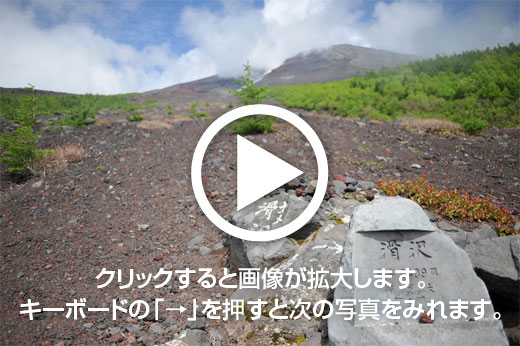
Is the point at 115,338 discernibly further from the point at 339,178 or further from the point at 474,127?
the point at 474,127

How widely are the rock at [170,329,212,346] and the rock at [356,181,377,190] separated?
17.6 feet

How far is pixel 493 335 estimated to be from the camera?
3576 mm

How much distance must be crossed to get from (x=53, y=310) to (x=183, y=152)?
708cm

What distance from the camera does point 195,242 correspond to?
7.16 metres

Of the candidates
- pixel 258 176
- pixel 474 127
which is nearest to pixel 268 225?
pixel 258 176

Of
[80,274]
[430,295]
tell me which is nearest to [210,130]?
[80,274]

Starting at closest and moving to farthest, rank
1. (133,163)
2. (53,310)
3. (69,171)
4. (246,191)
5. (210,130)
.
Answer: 1. (53,310)
2. (210,130)
3. (246,191)
4. (69,171)
5. (133,163)

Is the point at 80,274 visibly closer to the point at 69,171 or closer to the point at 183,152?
the point at 69,171

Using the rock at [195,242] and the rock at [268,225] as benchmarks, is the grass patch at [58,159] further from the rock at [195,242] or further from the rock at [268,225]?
the rock at [268,225]

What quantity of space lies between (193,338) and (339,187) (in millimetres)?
5018

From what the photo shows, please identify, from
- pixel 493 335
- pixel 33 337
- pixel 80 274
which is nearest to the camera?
pixel 493 335

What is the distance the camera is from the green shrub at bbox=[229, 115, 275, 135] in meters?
12.2

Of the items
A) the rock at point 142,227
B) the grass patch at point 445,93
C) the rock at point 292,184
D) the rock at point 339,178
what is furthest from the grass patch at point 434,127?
the rock at point 142,227

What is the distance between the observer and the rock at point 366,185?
26.3 feet
